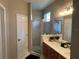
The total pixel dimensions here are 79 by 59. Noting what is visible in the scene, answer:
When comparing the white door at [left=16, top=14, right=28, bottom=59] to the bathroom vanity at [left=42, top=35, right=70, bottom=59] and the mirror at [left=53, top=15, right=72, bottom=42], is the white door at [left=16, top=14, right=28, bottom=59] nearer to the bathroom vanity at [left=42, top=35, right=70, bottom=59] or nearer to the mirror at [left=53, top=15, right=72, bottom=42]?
the bathroom vanity at [left=42, top=35, right=70, bottom=59]

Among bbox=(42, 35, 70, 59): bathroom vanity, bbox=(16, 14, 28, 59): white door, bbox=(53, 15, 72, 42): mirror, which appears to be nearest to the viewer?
bbox=(42, 35, 70, 59): bathroom vanity

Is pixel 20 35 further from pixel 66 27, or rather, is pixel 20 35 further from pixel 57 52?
pixel 57 52

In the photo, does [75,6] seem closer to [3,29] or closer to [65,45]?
[3,29]

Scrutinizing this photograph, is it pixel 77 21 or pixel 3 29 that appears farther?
pixel 3 29

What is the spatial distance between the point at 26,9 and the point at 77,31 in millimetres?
5638

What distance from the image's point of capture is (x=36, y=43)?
8.55m

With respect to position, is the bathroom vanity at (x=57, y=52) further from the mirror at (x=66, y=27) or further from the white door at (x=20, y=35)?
the white door at (x=20, y=35)

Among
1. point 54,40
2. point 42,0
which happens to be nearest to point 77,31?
point 54,40

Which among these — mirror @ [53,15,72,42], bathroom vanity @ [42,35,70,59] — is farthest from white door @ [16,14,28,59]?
mirror @ [53,15,72,42]

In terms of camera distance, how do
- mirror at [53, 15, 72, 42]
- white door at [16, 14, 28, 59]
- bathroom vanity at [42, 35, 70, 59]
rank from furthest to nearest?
white door at [16, 14, 28, 59] < mirror at [53, 15, 72, 42] < bathroom vanity at [42, 35, 70, 59]

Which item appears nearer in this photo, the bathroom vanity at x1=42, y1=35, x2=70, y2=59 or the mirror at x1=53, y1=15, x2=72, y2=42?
the bathroom vanity at x1=42, y1=35, x2=70, y2=59

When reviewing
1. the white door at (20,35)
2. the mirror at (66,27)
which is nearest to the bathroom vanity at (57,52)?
the mirror at (66,27)

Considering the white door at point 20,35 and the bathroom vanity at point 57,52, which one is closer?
the bathroom vanity at point 57,52

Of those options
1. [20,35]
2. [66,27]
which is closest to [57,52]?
[66,27]
